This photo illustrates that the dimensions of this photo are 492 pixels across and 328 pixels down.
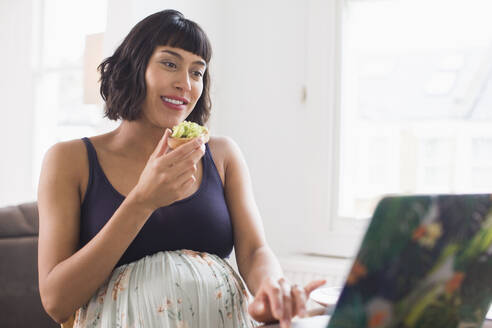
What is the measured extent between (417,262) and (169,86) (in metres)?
0.91

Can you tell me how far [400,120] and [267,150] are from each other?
2.41 ft

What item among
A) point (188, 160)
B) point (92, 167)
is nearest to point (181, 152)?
point (188, 160)

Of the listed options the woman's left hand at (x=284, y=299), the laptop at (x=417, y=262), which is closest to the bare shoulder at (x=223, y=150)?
the woman's left hand at (x=284, y=299)

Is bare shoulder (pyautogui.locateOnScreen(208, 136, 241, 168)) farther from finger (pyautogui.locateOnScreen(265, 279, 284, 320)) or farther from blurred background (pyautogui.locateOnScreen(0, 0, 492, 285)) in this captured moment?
blurred background (pyautogui.locateOnScreen(0, 0, 492, 285))

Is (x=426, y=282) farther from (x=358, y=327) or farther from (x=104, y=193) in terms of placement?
(x=104, y=193)

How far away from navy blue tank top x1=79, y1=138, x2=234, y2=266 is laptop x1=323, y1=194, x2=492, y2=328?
2.41 ft

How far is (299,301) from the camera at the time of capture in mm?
882

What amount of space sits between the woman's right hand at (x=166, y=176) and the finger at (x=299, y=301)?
402 millimetres

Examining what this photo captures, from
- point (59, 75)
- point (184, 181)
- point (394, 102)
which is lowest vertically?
point (184, 181)

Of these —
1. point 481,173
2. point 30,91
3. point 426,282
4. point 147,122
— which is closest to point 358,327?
point 426,282

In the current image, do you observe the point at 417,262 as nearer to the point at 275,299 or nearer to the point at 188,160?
the point at 275,299

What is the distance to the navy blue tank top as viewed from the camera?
1309 millimetres

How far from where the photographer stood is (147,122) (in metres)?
1.49

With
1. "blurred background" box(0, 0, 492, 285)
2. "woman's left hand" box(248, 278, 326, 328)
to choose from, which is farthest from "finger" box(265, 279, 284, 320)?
"blurred background" box(0, 0, 492, 285)
